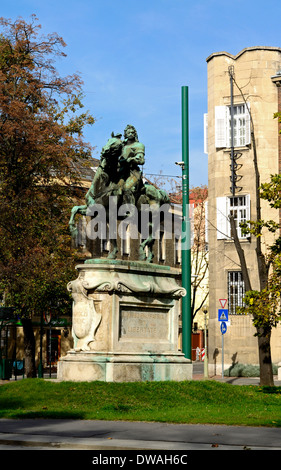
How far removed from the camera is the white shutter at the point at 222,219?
40906 millimetres

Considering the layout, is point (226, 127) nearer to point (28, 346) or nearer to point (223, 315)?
point (223, 315)

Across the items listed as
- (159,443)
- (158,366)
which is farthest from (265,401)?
(159,443)

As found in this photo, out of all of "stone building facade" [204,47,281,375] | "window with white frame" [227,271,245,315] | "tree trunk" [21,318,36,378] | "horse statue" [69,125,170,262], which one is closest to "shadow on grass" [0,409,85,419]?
"horse statue" [69,125,170,262]

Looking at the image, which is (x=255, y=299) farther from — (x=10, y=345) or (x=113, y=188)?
(x=10, y=345)

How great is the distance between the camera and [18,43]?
33281 millimetres

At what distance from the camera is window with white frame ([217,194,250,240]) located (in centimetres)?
4062

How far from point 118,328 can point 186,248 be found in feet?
14.9

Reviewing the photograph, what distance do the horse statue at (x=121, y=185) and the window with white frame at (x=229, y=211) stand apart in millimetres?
19944

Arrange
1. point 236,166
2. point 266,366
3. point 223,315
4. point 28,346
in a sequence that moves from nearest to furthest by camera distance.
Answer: point 266,366
point 28,346
point 223,315
point 236,166

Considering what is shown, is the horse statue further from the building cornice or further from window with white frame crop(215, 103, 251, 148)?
the building cornice

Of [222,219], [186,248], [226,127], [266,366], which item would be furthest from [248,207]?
[186,248]

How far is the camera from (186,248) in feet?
73.8

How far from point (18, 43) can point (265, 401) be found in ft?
67.1

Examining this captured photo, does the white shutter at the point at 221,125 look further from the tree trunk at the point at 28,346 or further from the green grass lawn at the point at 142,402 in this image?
the green grass lawn at the point at 142,402
